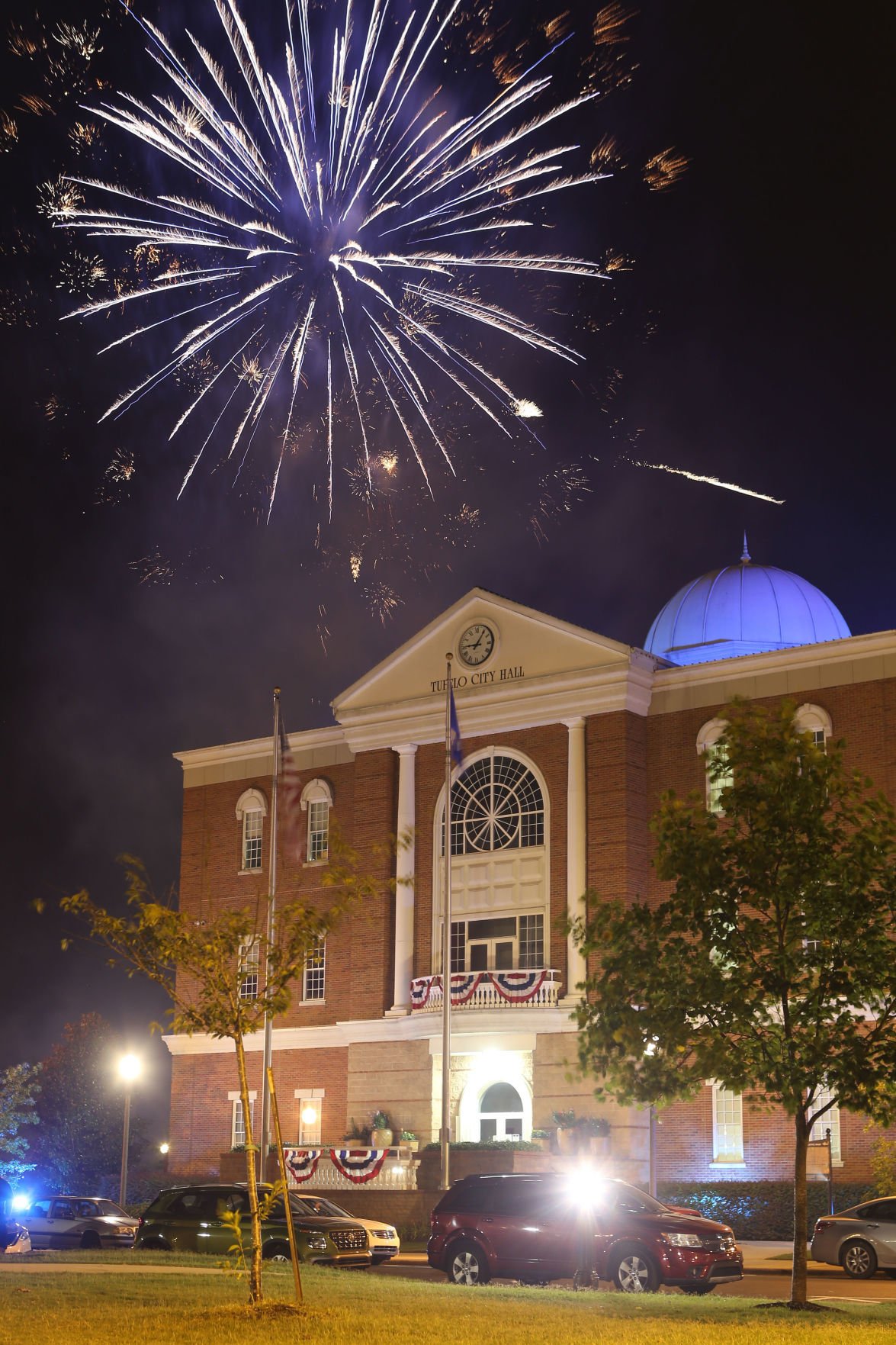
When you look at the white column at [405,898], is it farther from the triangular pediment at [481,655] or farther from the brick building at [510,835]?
the triangular pediment at [481,655]

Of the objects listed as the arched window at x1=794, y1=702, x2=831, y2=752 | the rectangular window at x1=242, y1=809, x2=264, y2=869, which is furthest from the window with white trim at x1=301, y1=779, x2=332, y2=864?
the arched window at x1=794, y1=702, x2=831, y2=752

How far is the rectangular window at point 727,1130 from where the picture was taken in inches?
1705

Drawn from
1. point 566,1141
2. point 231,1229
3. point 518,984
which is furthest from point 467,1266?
point 518,984

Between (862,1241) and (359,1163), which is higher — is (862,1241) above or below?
below

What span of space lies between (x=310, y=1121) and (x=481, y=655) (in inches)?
614

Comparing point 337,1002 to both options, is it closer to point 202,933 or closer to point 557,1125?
point 557,1125

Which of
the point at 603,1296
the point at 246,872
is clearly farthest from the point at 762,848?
the point at 246,872

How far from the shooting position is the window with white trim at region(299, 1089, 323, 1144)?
52.2 metres

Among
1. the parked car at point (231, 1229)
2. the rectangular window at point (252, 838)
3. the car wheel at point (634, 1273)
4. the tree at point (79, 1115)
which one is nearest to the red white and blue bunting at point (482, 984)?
the rectangular window at point (252, 838)

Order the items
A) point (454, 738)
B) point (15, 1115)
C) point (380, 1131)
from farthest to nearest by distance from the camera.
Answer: point (15, 1115), point (380, 1131), point (454, 738)

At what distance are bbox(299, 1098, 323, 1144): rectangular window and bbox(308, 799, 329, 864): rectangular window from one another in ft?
25.4

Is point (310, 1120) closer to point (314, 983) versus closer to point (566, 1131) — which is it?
point (314, 983)

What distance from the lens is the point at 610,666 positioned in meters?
47.4

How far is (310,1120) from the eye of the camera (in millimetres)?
52469
